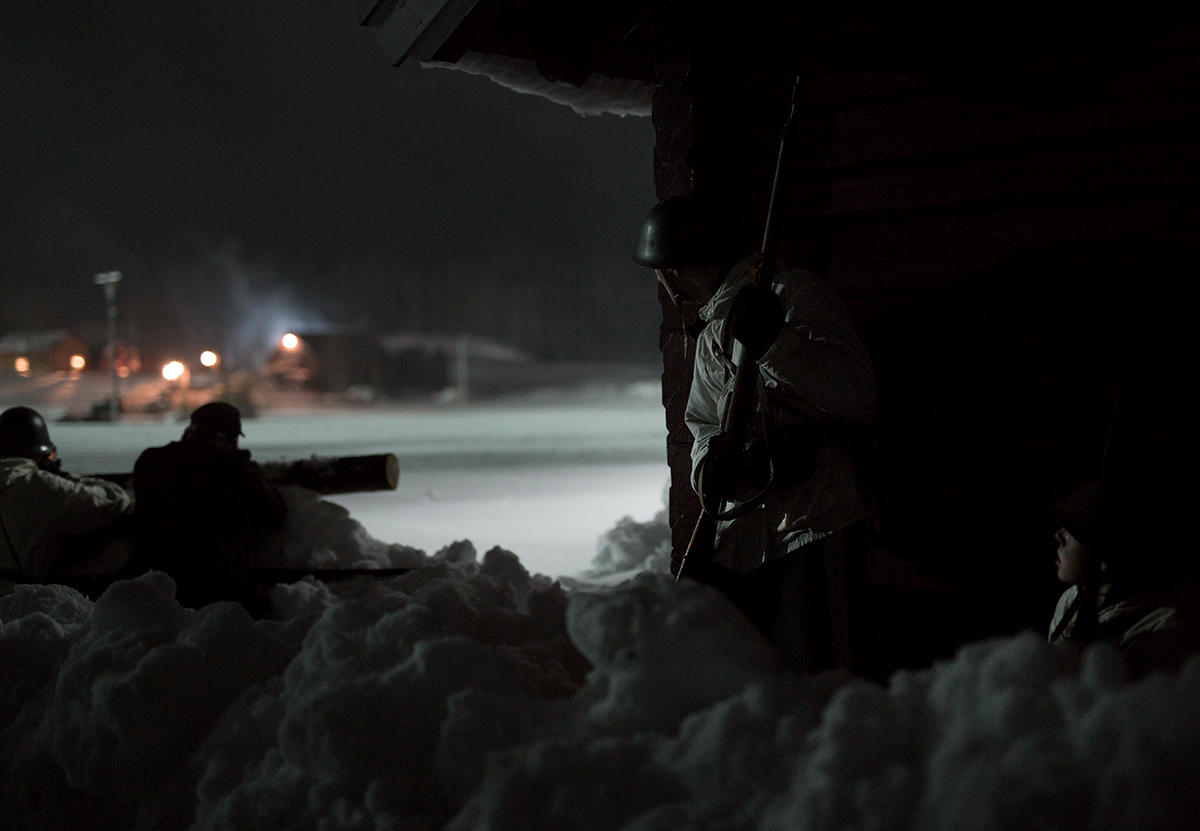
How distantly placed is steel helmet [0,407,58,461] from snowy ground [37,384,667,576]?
380 cm

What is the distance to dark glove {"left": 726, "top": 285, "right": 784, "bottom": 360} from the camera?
2.50 metres

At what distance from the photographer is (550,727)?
1985 millimetres

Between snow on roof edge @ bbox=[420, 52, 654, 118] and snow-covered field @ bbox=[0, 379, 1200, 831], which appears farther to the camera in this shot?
snow on roof edge @ bbox=[420, 52, 654, 118]

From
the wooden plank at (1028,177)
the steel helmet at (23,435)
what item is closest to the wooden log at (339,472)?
the steel helmet at (23,435)

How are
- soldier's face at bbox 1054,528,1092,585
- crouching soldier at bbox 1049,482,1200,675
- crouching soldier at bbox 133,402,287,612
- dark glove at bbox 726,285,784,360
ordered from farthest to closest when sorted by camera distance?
crouching soldier at bbox 133,402,287,612
dark glove at bbox 726,285,784,360
soldier's face at bbox 1054,528,1092,585
crouching soldier at bbox 1049,482,1200,675

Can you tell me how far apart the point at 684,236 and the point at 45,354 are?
72.1 m

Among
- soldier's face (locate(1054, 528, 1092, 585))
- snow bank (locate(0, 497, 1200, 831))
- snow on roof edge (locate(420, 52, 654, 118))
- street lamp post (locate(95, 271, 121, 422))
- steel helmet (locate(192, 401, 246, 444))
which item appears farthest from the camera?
street lamp post (locate(95, 271, 121, 422))

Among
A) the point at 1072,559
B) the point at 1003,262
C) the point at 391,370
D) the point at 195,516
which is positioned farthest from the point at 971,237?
the point at 391,370

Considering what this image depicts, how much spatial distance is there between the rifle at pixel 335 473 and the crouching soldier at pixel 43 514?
3.26 feet

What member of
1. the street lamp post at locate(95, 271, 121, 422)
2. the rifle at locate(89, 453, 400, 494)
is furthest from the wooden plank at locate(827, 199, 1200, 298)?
the street lamp post at locate(95, 271, 121, 422)

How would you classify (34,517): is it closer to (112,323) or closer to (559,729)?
(559,729)

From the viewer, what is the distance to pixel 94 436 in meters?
23.7

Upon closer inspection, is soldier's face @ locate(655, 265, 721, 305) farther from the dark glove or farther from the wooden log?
the wooden log

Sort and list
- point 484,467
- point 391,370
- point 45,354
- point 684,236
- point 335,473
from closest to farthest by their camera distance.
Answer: point 684,236, point 335,473, point 484,467, point 391,370, point 45,354
